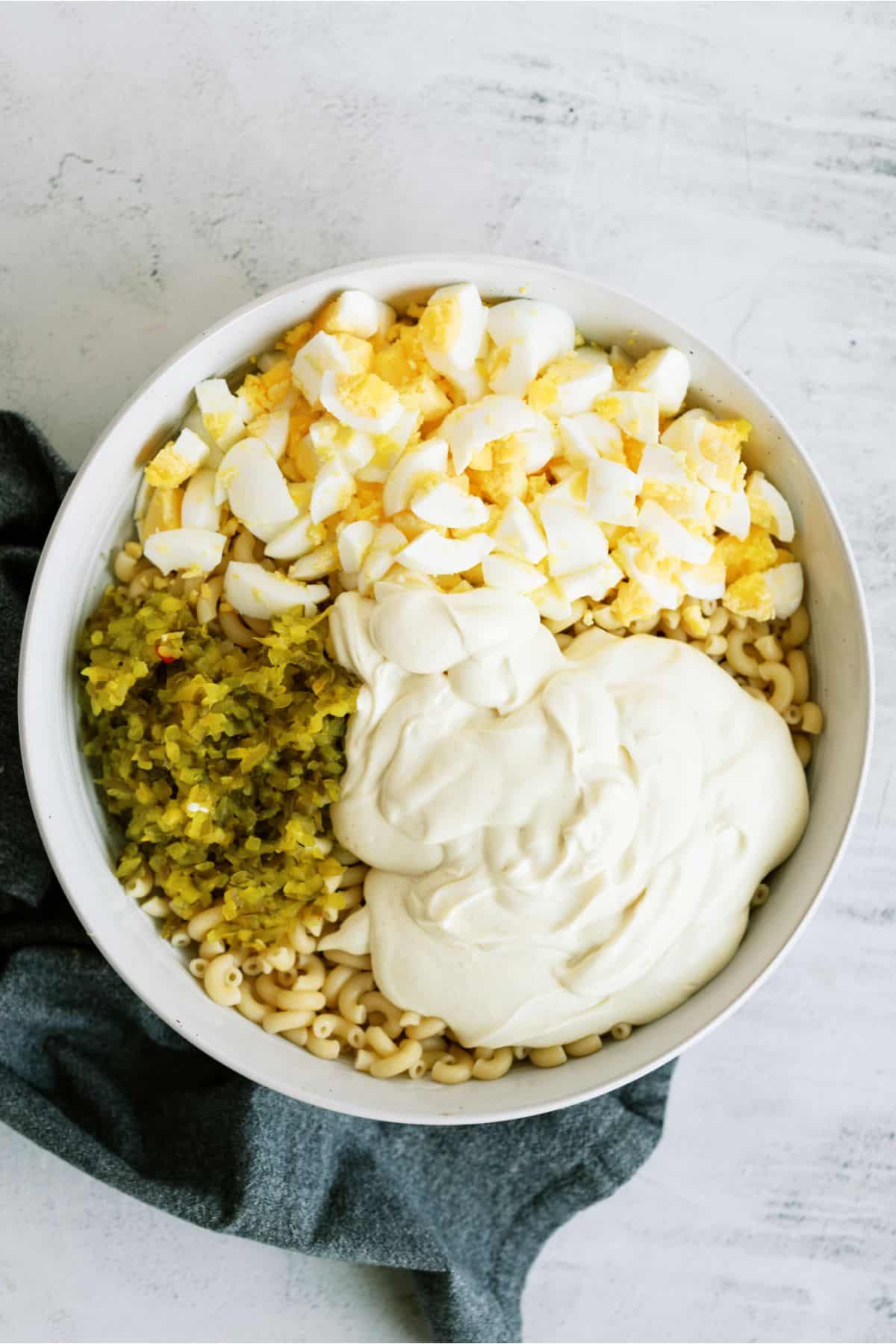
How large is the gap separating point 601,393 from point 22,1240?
4.99 ft

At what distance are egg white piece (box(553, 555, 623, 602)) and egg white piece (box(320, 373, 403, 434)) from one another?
0.99 feet

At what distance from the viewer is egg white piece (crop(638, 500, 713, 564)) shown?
4.89 ft

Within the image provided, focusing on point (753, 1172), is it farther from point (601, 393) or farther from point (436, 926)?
point (601, 393)

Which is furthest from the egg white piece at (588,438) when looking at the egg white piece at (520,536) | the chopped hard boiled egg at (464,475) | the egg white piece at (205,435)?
the egg white piece at (205,435)

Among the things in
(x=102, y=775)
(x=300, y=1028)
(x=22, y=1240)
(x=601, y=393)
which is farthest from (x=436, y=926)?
(x=22, y=1240)

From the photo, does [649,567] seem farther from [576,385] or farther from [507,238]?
[507,238]

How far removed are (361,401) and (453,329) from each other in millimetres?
152

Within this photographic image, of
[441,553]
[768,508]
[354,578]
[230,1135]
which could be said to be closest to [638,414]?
[768,508]

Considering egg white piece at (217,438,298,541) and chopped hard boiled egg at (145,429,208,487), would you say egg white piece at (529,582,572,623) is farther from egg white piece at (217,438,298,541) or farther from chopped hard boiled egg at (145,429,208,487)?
chopped hard boiled egg at (145,429,208,487)

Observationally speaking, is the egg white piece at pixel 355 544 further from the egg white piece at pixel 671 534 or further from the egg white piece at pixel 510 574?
the egg white piece at pixel 671 534

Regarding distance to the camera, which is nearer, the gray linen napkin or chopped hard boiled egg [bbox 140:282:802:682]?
chopped hard boiled egg [bbox 140:282:802:682]

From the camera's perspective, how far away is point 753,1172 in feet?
6.20

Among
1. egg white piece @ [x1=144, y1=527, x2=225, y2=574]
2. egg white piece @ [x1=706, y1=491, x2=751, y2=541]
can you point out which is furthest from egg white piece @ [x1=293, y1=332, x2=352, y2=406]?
egg white piece @ [x1=706, y1=491, x2=751, y2=541]

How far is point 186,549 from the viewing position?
151 centimetres
